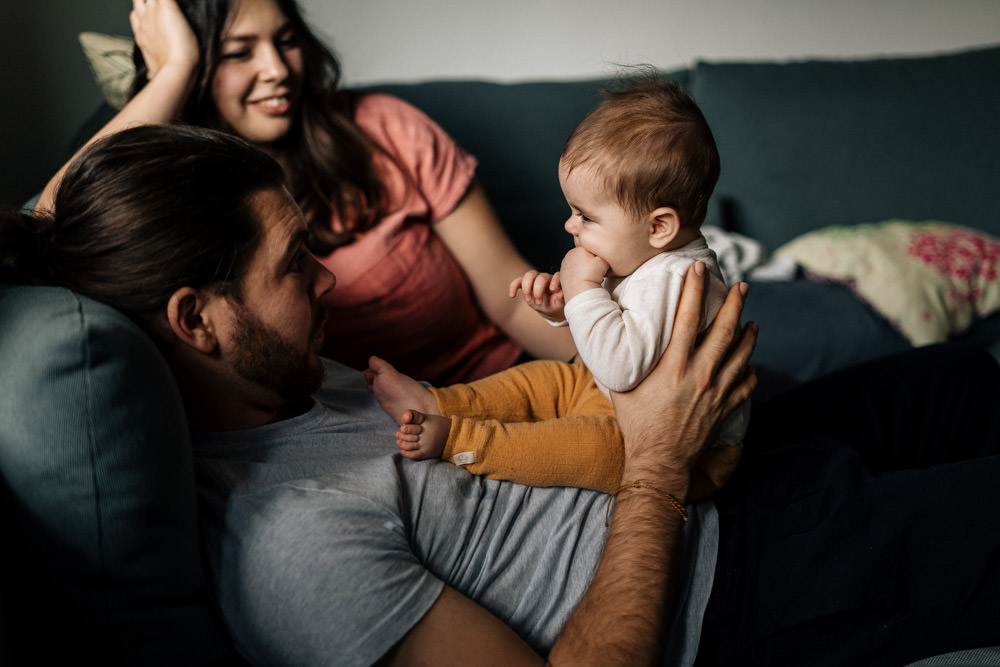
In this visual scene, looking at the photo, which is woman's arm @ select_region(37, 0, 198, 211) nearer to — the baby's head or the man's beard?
the man's beard

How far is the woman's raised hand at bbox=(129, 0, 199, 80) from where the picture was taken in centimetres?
137

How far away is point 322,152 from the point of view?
1.56 metres

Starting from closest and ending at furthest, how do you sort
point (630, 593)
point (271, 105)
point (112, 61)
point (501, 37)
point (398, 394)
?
1. point (630, 593)
2. point (398, 394)
3. point (271, 105)
4. point (112, 61)
5. point (501, 37)

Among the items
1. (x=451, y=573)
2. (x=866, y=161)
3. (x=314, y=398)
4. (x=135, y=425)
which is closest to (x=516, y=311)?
(x=314, y=398)

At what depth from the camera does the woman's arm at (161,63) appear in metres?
1.31

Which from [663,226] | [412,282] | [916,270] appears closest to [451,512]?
[663,226]

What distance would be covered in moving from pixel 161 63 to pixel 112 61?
295 mm

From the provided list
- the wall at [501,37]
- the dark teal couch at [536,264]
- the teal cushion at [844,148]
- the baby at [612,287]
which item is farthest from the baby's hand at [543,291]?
the teal cushion at [844,148]

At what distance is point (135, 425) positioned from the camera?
77 centimetres

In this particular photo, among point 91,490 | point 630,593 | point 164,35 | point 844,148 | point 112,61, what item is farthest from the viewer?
point 844,148

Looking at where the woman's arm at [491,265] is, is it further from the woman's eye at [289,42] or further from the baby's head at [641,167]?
the baby's head at [641,167]

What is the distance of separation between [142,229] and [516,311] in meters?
0.93

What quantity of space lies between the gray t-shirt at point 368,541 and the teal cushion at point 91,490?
78 mm

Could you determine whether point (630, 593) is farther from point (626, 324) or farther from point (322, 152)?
point (322, 152)
